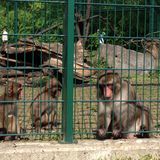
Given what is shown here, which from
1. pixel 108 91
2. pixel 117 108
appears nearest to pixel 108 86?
pixel 108 91

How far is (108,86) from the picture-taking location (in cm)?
645

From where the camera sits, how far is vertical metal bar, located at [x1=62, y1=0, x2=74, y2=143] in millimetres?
5855

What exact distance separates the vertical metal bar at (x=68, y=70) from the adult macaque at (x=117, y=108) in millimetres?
619

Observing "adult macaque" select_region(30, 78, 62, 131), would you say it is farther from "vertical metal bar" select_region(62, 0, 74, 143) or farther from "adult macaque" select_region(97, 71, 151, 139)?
"vertical metal bar" select_region(62, 0, 74, 143)

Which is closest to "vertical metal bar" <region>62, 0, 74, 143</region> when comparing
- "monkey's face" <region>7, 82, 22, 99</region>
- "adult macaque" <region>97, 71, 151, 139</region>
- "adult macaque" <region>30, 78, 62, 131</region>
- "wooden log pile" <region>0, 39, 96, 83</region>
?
"wooden log pile" <region>0, 39, 96, 83</region>

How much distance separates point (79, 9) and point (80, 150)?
1831mm

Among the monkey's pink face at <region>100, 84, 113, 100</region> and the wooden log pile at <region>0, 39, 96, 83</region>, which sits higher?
the wooden log pile at <region>0, 39, 96, 83</region>

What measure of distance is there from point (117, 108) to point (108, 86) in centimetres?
33

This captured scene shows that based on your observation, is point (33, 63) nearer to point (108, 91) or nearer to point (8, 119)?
point (8, 119)

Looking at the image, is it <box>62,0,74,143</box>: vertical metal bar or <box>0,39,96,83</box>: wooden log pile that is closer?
<box>62,0,74,143</box>: vertical metal bar

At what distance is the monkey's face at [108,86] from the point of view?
6.44 meters

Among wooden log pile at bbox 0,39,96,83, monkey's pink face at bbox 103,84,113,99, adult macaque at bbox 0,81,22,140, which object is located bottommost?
adult macaque at bbox 0,81,22,140

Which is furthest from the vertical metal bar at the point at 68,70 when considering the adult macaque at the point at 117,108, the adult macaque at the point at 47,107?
the adult macaque at the point at 47,107

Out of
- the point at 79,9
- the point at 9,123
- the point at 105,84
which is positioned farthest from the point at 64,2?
the point at 9,123
